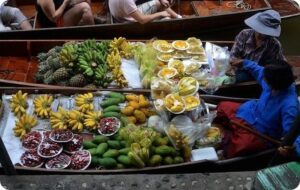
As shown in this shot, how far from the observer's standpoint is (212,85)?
471 cm

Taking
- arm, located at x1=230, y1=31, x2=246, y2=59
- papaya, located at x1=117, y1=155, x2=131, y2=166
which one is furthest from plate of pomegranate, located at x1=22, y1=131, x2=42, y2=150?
arm, located at x1=230, y1=31, x2=246, y2=59

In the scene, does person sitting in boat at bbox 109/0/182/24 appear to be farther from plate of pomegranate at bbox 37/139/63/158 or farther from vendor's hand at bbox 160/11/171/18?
plate of pomegranate at bbox 37/139/63/158

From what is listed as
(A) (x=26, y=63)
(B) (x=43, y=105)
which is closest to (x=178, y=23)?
(A) (x=26, y=63)

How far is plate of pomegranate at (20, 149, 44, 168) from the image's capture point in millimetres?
3758

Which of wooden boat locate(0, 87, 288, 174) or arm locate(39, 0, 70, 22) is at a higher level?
arm locate(39, 0, 70, 22)

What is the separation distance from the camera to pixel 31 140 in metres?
3.92

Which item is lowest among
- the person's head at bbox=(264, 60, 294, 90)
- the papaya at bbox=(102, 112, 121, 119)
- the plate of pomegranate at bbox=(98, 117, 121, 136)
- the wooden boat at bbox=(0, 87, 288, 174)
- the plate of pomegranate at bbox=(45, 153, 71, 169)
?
the wooden boat at bbox=(0, 87, 288, 174)

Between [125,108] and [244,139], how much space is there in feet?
3.91

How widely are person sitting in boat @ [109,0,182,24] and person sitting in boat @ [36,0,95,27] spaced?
0.35 metres

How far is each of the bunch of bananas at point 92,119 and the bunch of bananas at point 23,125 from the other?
512mm

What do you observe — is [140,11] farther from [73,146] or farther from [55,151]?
[55,151]

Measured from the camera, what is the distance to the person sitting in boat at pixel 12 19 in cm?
564

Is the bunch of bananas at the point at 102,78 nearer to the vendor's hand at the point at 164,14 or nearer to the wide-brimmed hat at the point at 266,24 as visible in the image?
the vendor's hand at the point at 164,14

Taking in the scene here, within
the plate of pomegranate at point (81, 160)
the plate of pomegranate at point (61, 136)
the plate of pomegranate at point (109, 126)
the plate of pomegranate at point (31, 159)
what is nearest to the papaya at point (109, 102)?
the plate of pomegranate at point (109, 126)
